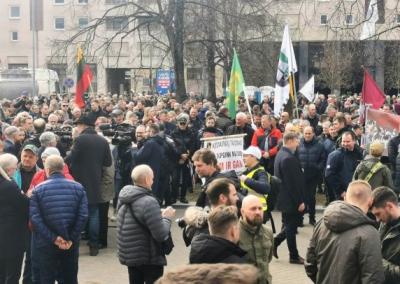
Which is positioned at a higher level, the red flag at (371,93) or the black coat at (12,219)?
the red flag at (371,93)

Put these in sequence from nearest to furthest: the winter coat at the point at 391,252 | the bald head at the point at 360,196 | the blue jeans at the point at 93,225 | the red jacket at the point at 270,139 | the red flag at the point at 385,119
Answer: the winter coat at the point at 391,252 → the bald head at the point at 360,196 → the blue jeans at the point at 93,225 → the red flag at the point at 385,119 → the red jacket at the point at 270,139

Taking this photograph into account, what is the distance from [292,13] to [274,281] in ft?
150

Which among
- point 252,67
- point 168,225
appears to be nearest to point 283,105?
point 168,225

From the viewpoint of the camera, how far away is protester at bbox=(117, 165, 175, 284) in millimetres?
7160

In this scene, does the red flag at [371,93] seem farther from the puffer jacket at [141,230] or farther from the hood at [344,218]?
the hood at [344,218]

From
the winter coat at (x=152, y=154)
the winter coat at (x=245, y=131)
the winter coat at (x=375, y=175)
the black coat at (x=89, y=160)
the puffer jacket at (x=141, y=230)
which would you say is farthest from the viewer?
the winter coat at (x=245, y=131)

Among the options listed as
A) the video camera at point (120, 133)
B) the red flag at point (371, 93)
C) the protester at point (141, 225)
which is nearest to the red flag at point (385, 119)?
the red flag at point (371, 93)

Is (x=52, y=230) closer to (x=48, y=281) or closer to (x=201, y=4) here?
(x=48, y=281)

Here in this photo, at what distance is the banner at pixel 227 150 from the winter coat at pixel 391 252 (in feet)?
15.4

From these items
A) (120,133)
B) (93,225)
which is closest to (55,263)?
(93,225)

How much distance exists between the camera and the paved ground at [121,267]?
9531 millimetres

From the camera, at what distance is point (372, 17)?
1758 cm

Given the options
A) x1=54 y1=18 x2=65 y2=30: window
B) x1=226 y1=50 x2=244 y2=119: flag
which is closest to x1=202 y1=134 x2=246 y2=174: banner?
x1=226 y1=50 x2=244 y2=119: flag

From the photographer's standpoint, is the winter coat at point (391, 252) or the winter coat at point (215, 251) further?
the winter coat at point (391, 252)
